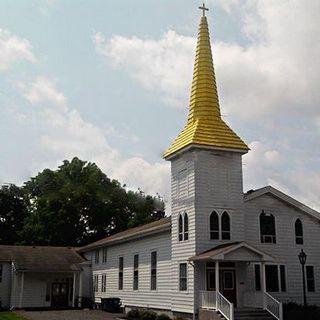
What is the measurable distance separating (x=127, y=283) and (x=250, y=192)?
1055cm

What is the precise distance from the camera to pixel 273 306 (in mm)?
23031

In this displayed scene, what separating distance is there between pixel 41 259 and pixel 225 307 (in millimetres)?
22145

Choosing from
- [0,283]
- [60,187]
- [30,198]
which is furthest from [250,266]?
[30,198]

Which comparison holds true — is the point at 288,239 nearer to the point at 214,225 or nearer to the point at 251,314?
the point at 214,225

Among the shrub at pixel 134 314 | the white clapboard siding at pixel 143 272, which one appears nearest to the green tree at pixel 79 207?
the white clapboard siding at pixel 143 272

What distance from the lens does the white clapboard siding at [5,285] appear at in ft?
129

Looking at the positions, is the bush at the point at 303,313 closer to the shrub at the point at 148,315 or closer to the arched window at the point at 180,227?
the arched window at the point at 180,227

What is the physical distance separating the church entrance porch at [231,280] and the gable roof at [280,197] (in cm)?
336

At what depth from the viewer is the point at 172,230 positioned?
26.4 metres

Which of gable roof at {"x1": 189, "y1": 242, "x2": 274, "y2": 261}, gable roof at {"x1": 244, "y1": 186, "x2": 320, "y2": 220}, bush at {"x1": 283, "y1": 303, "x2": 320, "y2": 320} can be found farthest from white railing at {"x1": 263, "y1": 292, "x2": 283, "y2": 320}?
gable roof at {"x1": 244, "y1": 186, "x2": 320, "y2": 220}

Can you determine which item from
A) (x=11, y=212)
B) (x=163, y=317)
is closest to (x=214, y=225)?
(x=163, y=317)

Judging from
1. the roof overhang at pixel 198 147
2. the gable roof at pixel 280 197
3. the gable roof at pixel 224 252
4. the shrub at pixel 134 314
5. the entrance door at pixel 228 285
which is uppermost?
the roof overhang at pixel 198 147

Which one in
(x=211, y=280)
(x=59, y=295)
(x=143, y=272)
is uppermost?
(x=143, y=272)

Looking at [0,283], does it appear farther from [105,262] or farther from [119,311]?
[119,311]
